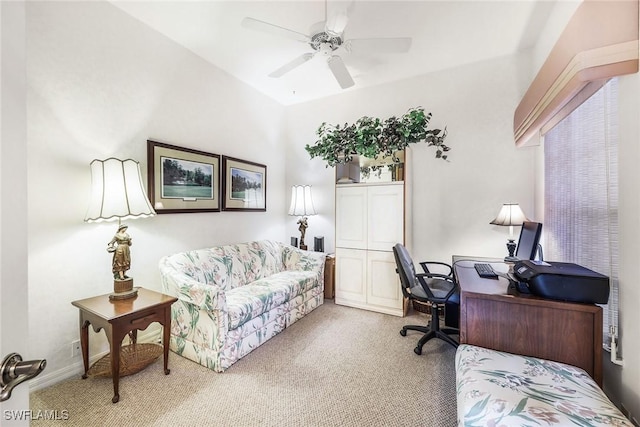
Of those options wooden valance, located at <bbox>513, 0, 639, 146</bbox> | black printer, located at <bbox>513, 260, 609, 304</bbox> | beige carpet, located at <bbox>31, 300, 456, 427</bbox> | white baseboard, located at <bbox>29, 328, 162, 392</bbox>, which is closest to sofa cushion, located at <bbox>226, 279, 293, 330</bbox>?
beige carpet, located at <bbox>31, 300, 456, 427</bbox>

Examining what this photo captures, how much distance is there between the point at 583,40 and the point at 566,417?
1702 millimetres

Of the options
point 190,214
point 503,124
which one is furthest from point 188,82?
point 503,124

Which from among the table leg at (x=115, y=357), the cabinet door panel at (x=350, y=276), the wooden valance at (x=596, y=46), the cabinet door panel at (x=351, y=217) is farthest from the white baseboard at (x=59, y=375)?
the wooden valance at (x=596, y=46)

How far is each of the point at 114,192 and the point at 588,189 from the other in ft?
10.6

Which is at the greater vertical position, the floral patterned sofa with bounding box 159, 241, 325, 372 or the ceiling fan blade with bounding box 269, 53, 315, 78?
the ceiling fan blade with bounding box 269, 53, 315, 78

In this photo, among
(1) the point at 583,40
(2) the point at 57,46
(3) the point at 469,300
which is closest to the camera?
(1) the point at 583,40

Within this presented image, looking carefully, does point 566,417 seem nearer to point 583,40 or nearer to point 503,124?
point 583,40

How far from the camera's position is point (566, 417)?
3.30 ft

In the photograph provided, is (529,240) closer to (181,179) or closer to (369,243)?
(369,243)

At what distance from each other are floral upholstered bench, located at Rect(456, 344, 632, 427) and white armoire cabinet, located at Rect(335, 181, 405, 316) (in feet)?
5.38

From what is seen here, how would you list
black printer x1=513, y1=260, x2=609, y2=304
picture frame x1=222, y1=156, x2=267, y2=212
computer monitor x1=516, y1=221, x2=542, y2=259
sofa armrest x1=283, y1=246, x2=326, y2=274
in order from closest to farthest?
black printer x1=513, y1=260, x2=609, y2=304 < computer monitor x1=516, y1=221, x2=542, y2=259 < picture frame x1=222, y1=156, x2=267, y2=212 < sofa armrest x1=283, y1=246, x2=326, y2=274

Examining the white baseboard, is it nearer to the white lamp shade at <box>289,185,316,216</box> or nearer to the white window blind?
the white lamp shade at <box>289,185,316,216</box>

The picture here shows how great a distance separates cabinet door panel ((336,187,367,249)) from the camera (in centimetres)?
323

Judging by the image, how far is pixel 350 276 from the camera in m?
3.34
